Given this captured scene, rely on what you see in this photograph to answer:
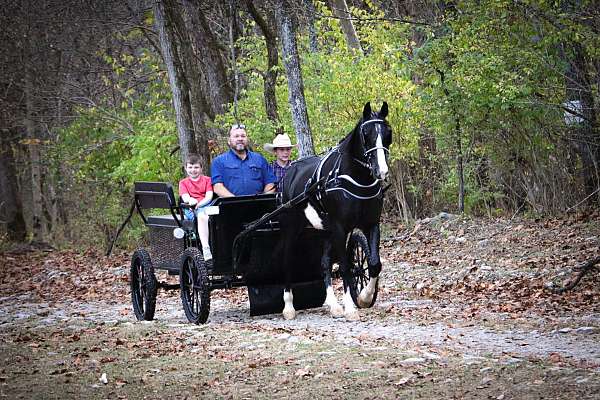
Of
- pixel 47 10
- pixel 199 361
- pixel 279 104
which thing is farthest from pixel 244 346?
pixel 47 10

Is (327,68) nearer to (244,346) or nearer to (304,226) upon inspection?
(304,226)

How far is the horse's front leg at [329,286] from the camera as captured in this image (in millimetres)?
11766

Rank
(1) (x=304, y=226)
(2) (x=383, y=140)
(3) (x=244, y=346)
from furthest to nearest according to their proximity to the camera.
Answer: (1) (x=304, y=226) < (2) (x=383, y=140) < (3) (x=244, y=346)

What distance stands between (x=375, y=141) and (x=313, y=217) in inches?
52.1

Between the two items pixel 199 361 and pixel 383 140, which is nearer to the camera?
pixel 199 361

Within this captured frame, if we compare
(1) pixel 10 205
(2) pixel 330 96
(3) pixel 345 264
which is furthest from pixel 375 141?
(1) pixel 10 205

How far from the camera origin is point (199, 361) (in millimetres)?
9344

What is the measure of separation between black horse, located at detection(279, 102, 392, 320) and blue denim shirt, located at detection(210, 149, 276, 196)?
912 mm

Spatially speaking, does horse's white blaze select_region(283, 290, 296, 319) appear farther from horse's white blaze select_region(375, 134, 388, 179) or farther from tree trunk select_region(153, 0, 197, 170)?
tree trunk select_region(153, 0, 197, 170)

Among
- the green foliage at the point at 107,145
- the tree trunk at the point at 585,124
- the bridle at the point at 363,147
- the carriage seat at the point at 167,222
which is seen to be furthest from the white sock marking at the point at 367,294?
the green foliage at the point at 107,145

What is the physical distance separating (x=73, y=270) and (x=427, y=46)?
8760 millimetres

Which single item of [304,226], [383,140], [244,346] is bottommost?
[244,346]

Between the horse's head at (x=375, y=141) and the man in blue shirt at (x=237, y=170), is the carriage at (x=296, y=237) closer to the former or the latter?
the horse's head at (x=375, y=141)

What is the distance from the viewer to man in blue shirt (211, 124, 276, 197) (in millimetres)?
12477
